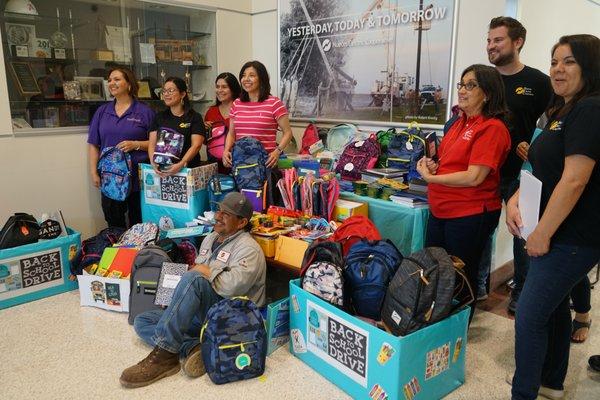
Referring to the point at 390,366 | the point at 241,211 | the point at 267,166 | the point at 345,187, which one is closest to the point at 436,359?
the point at 390,366

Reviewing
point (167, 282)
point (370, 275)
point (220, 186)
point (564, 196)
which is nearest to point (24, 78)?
point (220, 186)

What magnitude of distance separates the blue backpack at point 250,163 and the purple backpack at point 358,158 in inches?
23.7

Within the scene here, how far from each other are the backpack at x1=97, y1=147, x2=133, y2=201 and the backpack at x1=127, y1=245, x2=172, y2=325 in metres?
0.95

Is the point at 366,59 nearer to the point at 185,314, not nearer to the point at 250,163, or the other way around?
the point at 250,163

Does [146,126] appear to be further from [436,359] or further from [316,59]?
[436,359]

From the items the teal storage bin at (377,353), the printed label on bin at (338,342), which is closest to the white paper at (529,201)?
the teal storage bin at (377,353)

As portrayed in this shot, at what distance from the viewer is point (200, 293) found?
2328 mm

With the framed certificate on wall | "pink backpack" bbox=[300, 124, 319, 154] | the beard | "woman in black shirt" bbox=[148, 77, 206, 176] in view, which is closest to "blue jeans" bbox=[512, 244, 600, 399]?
the beard

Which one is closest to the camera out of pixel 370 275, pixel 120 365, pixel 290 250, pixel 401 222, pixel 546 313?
pixel 546 313

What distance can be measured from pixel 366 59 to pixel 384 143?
2.68ft

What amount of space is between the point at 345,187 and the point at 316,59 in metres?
1.53

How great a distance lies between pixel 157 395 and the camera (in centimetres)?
214

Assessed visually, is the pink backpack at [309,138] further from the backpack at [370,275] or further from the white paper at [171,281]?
the backpack at [370,275]

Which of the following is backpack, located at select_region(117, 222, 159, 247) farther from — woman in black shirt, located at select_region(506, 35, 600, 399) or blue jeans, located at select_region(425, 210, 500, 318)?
woman in black shirt, located at select_region(506, 35, 600, 399)
